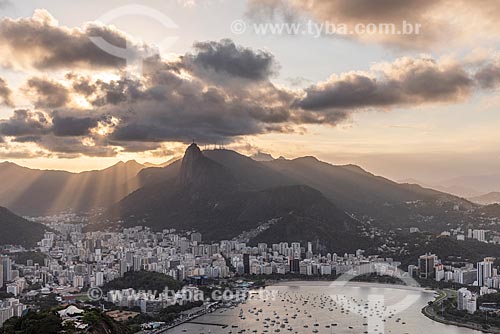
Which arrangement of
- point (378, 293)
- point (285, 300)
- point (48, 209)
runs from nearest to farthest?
point (285, 300) → point (378, 293) → point (48, 209)

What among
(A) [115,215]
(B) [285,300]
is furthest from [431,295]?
(A) [115,215]

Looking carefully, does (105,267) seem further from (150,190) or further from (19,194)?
(19,194)

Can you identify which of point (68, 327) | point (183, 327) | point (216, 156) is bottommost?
point (183, 327)

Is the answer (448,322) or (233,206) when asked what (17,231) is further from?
(448,322)

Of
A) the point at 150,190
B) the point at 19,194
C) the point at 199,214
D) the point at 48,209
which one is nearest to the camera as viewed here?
the point at 199,214
